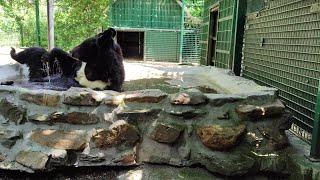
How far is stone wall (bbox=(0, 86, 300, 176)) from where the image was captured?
2.46m

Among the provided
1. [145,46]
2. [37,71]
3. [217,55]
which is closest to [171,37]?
[145,46]

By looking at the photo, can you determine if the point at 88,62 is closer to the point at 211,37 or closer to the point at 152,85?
the point at 152,85

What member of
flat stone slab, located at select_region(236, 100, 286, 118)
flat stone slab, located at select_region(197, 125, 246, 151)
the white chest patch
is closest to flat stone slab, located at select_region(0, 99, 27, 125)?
the white chest patch

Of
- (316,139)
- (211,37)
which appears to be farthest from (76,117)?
(211,37)

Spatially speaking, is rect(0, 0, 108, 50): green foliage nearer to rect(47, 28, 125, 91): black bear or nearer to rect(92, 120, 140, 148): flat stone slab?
rect(47, 28, 125, 91): black bear

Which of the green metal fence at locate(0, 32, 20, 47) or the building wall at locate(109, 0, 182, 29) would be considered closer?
the building wall at locate(109, 0, 182, 29)

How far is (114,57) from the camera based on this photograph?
Answer: 3412 mm

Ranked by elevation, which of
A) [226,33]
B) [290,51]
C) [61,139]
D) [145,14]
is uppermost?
[145,14]

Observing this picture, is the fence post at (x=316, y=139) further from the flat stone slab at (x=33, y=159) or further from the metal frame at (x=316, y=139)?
the flat stone slab at (x=33, y=159)

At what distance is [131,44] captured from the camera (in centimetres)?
1727

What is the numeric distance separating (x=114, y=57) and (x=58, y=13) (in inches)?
747

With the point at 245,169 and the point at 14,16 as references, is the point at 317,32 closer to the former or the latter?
the point at 245,169

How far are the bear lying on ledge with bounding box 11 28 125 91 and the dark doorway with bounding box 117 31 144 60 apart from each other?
13.2 meters

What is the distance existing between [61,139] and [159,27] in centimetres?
1316
